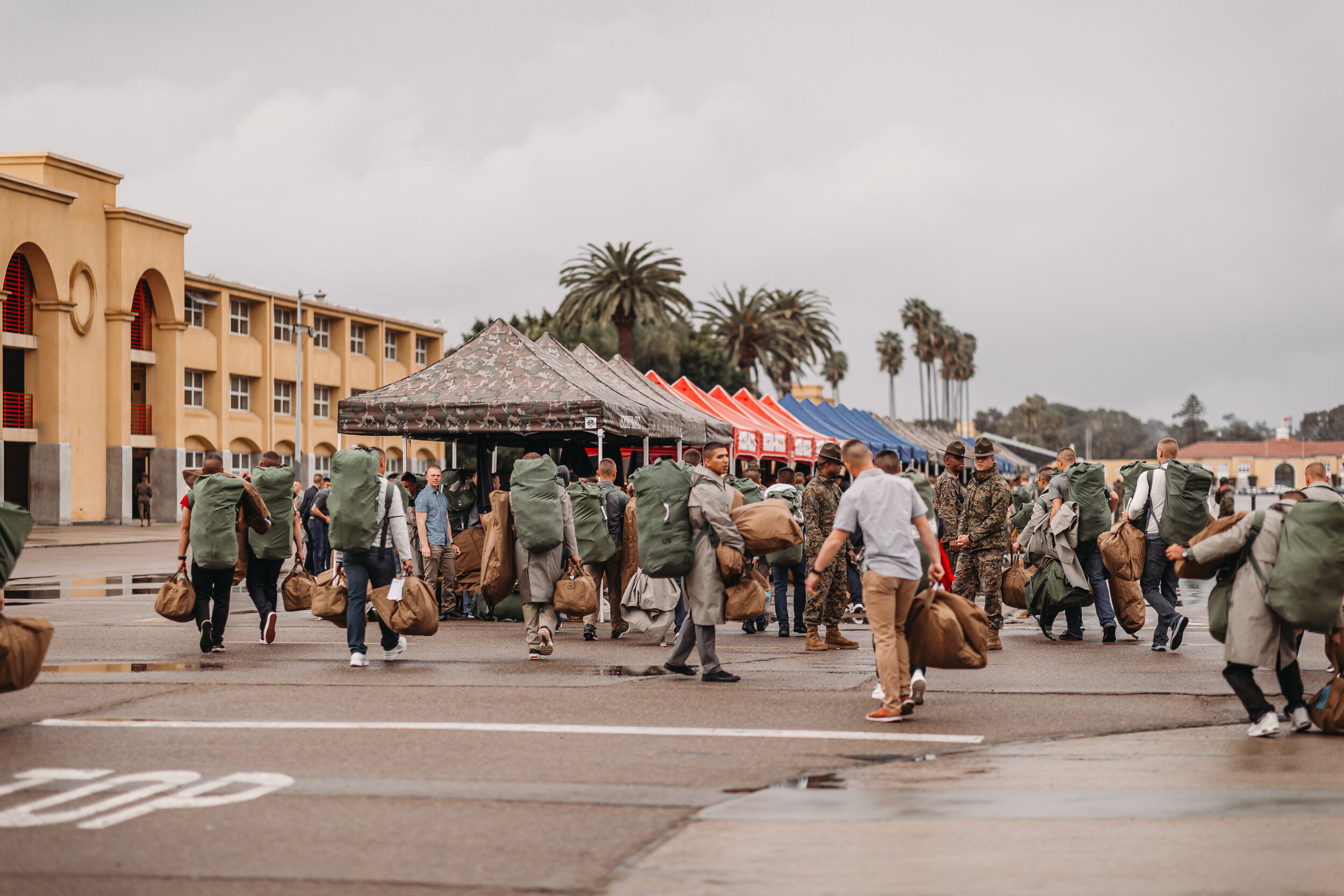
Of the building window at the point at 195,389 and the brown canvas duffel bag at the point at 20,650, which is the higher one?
the building window at the point at 195,389

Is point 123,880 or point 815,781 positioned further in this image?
point 815,781

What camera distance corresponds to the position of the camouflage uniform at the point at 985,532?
12742 mm

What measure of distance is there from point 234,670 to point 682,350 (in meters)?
60.8

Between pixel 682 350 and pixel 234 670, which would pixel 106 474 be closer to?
pixel 682 350

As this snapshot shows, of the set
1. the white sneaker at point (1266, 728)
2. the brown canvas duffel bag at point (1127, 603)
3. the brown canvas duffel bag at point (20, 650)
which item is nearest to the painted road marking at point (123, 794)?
the brown canvas duffel bag at point (20, 650)

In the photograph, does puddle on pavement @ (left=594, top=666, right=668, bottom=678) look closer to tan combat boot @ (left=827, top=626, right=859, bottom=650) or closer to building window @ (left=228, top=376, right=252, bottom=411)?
tan combat boot @ (left=827, top=626, right=859, bottom=650)

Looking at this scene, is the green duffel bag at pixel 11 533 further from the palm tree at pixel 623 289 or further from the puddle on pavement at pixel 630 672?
the palm tree at pixel 623 289

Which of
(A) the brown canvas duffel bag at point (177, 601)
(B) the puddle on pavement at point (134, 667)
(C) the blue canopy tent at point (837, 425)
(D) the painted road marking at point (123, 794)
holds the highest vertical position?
(C) the blue canopy tent at point (837, 425)

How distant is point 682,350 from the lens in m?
71.5

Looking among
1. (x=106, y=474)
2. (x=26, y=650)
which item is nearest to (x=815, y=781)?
(x=26, y=650)

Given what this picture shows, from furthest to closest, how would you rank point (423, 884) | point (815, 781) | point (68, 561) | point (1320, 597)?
point (68, 561), point (1320, 597), point (815, 781), point (423, 884)

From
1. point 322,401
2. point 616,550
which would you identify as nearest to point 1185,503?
point 616,550

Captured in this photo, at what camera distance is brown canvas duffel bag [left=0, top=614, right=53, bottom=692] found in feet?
26.1

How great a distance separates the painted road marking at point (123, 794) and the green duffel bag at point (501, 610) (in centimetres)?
832
